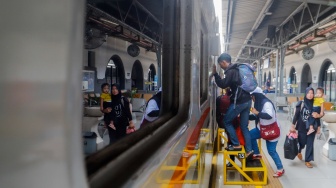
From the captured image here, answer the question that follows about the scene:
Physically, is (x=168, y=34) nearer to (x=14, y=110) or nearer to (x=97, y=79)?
(x=14, y=110)

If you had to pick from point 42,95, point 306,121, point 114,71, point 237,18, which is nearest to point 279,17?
point 237,18

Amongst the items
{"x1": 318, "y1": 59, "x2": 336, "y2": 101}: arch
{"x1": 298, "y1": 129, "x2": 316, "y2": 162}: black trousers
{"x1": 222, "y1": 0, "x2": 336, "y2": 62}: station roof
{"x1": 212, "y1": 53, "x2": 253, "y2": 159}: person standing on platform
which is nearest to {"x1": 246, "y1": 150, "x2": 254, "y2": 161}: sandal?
{"x1": 212, "y1": 53, "x2": 253, "y2": 159}: person standing on platform

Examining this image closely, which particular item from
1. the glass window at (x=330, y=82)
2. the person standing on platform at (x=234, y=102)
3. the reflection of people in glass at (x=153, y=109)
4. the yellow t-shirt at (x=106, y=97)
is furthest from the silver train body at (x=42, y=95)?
the glass window at (x=330, y=82)

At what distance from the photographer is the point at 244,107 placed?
13.7 ft

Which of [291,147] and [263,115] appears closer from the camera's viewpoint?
[263,115]

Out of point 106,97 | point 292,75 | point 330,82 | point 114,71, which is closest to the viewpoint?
point 106,97

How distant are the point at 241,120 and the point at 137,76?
1044cm

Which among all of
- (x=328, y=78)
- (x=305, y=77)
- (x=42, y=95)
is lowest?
(x=42, y=95)

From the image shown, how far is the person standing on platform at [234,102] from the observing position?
13.1 ft

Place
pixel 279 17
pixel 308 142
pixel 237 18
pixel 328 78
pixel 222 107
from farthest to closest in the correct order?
pixel 328 78
pixel 279 17
pixel 237 18
pixel 308 142
pixel 222 107

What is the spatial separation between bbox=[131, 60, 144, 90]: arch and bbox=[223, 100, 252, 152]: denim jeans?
9.67 m

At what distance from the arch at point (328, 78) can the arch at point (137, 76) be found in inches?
321

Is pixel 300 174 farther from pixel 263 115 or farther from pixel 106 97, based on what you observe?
pixel 106 97

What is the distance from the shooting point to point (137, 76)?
14.4 meters
